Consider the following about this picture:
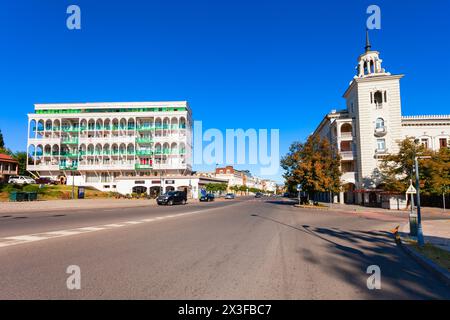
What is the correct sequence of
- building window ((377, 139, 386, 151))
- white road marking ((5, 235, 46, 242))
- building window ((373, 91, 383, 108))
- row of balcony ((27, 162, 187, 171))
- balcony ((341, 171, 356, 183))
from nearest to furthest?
white road marking ((5, 235, 46, 242))
building window ((377, 139, 386, 151))
building window ((373, 91, 383, 108))
balcony ((341, 171, 356, 183))
row of balcony ((27, 162, 187, 171))

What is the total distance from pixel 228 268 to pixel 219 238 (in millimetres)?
4432

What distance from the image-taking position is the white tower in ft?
131

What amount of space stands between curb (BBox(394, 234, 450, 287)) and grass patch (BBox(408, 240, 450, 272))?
16 cm

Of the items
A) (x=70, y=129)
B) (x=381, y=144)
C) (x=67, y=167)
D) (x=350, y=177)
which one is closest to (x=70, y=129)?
(x=70, y=129)

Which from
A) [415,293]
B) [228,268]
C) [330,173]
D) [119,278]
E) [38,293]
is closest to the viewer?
[38,293]

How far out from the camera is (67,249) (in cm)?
829

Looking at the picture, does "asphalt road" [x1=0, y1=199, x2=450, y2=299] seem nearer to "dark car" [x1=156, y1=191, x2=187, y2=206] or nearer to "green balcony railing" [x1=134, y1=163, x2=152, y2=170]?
"dark car" [x1=156, y1=191, x2=187, y2=206]

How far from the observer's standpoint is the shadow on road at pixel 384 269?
505 centimetres

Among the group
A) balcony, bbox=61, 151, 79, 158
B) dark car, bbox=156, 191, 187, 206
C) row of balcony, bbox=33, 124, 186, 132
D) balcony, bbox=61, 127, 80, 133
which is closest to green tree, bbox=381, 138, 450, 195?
dark car, bbox=156, 191, 187, 206

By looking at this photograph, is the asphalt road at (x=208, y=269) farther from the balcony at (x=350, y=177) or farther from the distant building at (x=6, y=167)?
the distant building at (x=6, y=167)

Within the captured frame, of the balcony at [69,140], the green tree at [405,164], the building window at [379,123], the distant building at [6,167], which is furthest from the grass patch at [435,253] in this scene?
the balcony at [69,140]

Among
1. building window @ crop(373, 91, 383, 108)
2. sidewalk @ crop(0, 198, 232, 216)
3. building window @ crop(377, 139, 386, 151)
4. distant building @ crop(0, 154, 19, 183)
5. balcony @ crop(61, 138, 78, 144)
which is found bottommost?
sidewalk @ crop(0, 198, 232, 216)
